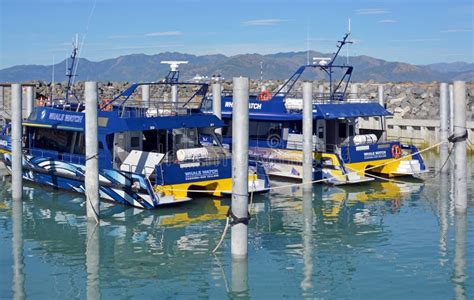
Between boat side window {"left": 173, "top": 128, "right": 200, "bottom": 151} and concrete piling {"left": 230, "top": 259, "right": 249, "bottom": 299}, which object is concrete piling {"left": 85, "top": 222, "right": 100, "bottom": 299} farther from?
boat side window {"left": 173, "top": 128, "right": 200, "bottom": 151}

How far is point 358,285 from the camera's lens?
1175 centimetres

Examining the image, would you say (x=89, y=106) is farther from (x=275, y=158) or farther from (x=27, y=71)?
(x=27, y=71)

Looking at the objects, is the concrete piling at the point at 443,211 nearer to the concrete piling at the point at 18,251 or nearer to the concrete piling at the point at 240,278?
the concrete piling at the point at 240,278

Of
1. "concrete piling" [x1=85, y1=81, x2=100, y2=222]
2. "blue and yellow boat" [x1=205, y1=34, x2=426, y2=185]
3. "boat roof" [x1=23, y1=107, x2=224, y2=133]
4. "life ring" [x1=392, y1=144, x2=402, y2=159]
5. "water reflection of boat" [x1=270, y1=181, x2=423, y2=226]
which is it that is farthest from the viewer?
"life ring" [x1=392, y1=144, x2=402, y2=159]

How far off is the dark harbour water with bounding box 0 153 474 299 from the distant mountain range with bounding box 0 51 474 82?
24319 mm

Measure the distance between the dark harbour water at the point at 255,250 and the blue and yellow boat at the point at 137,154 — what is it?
446 millimetres

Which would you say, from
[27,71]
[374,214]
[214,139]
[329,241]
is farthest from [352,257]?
[27,71]

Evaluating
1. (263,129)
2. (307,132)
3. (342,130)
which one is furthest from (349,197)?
(263,129)

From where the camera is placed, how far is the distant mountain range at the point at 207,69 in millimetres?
55125

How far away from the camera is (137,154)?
18688 millimetres

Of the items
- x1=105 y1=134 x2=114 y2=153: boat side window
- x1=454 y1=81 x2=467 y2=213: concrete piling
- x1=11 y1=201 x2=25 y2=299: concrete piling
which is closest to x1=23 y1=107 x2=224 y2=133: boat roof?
x1=105 y1=134 x2=114 y2=153: boat side window

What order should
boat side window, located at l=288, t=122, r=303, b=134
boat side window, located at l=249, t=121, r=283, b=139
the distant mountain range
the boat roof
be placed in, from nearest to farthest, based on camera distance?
1. the boat roof
2. boat side window, located at l=288, t=122, r=303, b=134
3. boat side window, located at l=249, t=121, r=283, b=139
4. the distant mountain range

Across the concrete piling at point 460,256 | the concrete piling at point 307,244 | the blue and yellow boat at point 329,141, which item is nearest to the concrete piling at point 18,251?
the concrete piling at point 307,244

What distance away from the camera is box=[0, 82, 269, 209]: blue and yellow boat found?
57.7 ft
